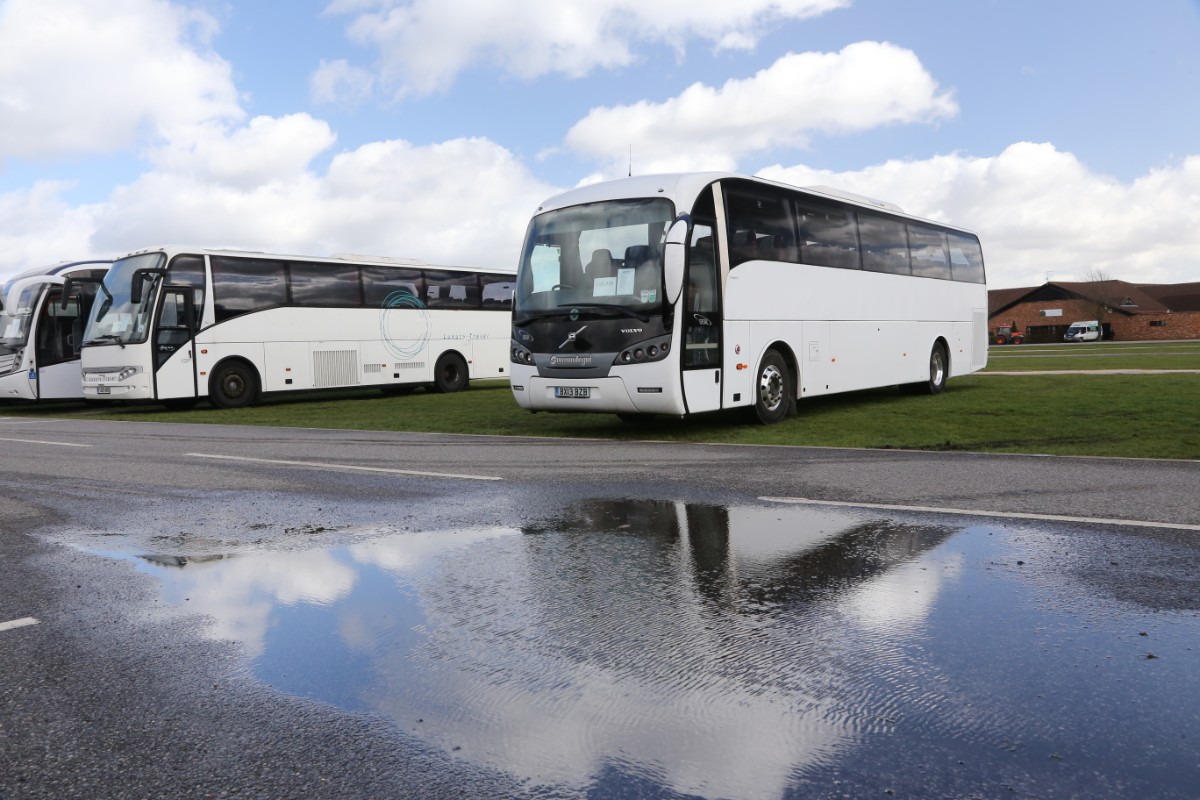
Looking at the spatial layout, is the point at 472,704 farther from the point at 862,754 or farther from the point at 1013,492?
the point at 1013,492

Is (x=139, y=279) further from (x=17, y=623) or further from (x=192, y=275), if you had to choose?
(x=17, y=623)

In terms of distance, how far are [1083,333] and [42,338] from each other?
84.2m

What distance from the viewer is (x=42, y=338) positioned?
23734 millimetres

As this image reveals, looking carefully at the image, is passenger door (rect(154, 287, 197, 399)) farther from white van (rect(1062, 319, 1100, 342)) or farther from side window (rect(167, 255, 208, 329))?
white van (rect(1062, 319, 1100, 342))

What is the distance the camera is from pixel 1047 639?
13.3 feet

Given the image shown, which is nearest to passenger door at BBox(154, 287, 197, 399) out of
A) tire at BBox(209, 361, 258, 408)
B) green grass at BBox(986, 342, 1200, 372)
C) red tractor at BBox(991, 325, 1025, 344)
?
tire at BBox(209, 361, 258, 408)

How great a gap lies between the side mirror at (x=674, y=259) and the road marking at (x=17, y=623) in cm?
897

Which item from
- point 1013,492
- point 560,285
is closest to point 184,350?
point 560,285

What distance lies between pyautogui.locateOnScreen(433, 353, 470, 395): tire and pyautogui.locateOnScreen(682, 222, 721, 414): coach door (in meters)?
14.8

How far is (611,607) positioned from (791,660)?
1040 millimetres

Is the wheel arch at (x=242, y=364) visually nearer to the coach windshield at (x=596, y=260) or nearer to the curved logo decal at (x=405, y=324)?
the curved logo decal at (x=405, y=324)

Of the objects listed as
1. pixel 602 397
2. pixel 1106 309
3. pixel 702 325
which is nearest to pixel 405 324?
pixel 602 397

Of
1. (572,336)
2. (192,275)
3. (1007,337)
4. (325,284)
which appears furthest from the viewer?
(1007,337)

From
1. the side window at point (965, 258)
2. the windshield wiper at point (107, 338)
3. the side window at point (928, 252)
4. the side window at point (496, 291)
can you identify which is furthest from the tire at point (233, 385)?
the side window at point (965, 258)
